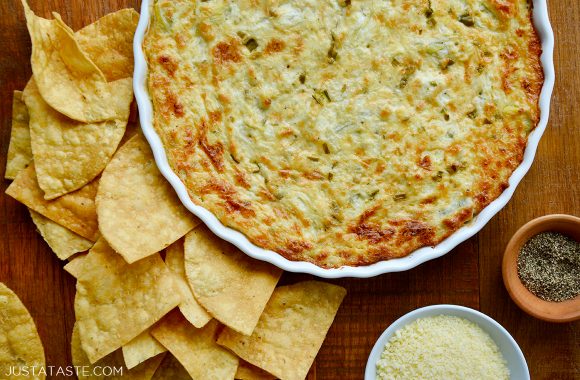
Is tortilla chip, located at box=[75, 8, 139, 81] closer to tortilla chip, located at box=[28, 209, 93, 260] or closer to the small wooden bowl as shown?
tortilla chip, located at box=[28, 209, 93, 260]

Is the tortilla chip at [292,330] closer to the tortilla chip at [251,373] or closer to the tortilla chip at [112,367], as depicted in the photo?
the tortilla chip at [251,373]

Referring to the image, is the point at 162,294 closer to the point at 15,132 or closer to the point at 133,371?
the point at 133,371

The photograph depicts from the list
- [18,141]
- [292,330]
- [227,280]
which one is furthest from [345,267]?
[18,141]

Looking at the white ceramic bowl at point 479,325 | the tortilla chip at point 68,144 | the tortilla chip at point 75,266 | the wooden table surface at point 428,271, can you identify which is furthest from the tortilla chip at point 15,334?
the white ceramic bowl at point 479,325

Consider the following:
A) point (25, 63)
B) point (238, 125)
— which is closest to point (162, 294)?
point (238, 125)

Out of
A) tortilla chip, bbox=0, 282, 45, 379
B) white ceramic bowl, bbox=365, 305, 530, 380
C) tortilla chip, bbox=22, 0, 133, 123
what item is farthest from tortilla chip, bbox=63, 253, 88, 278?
white ceramic bowl, bbox=365, 305, 530, 380

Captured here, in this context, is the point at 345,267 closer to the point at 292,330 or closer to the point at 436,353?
the point at 292,330

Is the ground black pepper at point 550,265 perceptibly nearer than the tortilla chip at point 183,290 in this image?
No
